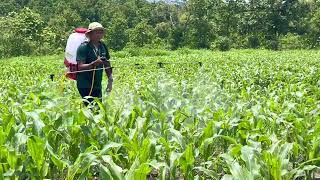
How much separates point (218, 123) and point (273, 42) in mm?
41512

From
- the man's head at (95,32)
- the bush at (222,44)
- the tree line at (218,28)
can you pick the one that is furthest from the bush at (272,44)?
the man's head at (95,32)

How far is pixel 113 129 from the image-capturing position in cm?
361

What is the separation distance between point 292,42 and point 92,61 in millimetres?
38705

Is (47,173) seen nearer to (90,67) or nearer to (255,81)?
(90,67)

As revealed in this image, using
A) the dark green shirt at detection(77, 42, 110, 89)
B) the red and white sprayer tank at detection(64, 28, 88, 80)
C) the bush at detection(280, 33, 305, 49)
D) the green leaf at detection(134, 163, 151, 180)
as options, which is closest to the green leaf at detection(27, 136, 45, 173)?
the green leaf at detection(134, 163, 151, 180)

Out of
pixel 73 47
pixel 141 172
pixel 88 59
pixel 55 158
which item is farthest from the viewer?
pixel 73 47

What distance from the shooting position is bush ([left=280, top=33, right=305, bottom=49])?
42.0 meters

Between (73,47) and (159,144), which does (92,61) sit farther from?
(159,144)

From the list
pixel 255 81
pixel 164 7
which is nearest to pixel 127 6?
pixel 164 7

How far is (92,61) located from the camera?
230 inches

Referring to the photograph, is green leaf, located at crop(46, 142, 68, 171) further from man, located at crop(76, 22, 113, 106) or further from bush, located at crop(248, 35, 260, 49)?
bush, located at crop(248, 35, 260, 49)

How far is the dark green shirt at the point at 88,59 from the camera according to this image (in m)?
5.73

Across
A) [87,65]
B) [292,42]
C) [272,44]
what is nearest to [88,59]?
[87,65]

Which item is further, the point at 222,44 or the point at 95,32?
the point at 222,44
